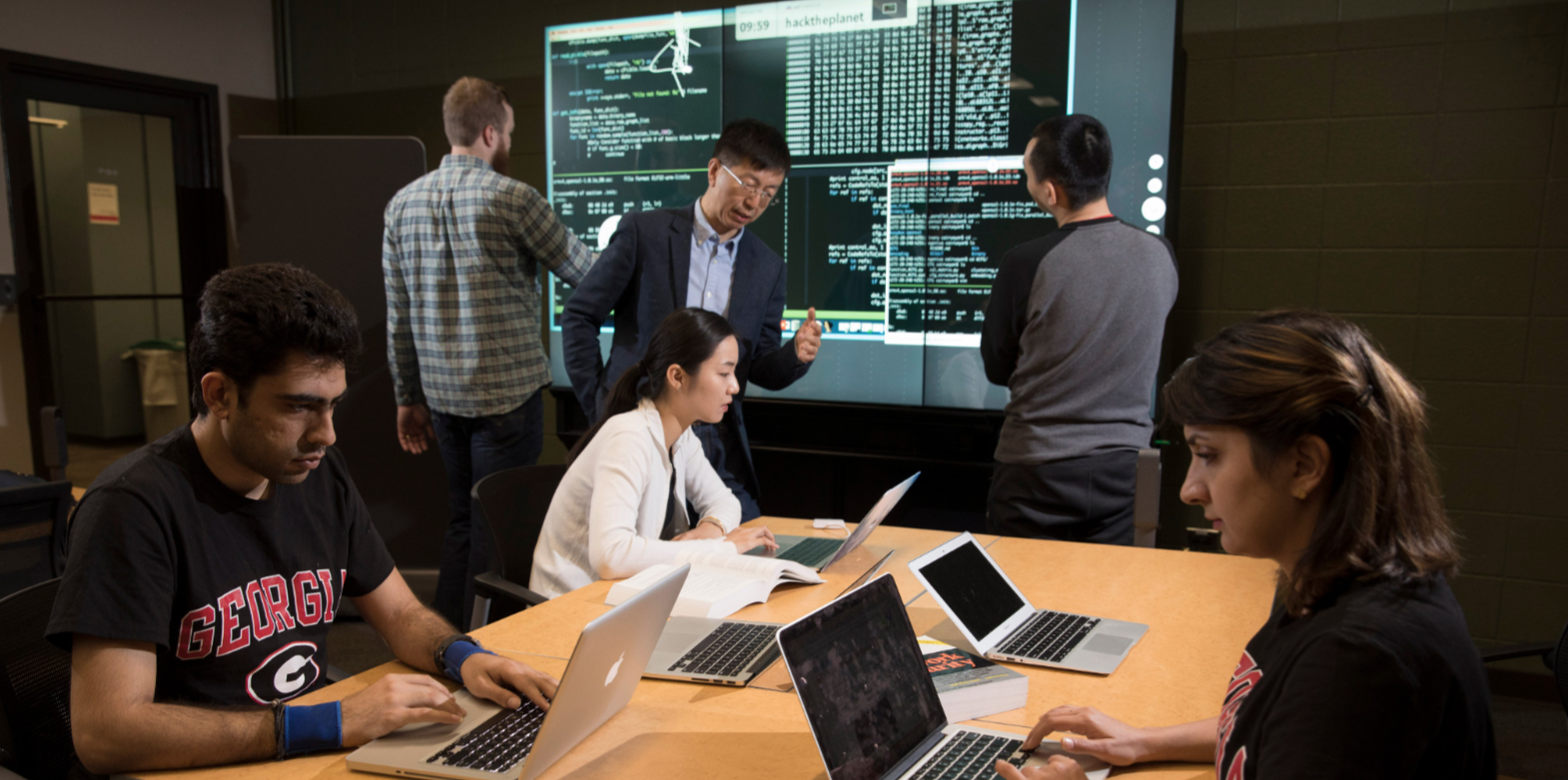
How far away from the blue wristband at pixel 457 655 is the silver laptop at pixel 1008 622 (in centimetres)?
72

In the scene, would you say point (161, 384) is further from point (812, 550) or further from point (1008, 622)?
point (1008, 622)

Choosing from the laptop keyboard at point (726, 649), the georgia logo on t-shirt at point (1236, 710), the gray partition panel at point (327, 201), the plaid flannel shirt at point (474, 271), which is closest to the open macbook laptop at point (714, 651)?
the laptop keyboard at point (726, 649)

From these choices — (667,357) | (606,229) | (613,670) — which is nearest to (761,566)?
(667,357)

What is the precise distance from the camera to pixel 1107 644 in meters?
1.65

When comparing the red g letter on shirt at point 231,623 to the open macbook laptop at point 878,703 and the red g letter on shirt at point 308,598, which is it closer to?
the red g letter on shirt at point 308,598

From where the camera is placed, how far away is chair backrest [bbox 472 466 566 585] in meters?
2.31

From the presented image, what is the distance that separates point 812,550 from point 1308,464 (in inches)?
56.8

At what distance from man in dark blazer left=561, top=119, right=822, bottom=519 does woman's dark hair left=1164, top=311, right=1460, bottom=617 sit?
196 centimetres

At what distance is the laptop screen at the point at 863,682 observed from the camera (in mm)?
1084

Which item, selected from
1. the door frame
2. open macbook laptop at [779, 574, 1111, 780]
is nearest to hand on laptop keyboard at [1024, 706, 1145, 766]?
open macbook laptop at [779, 574, 1111, 780]

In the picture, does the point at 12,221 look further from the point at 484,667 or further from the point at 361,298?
the point at 484,667

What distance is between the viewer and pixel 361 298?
12.9ft

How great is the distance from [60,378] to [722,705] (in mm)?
4536

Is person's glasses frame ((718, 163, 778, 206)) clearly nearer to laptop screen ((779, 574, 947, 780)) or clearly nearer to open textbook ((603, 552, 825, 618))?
open textbook ((603, 552, 825, 618))
